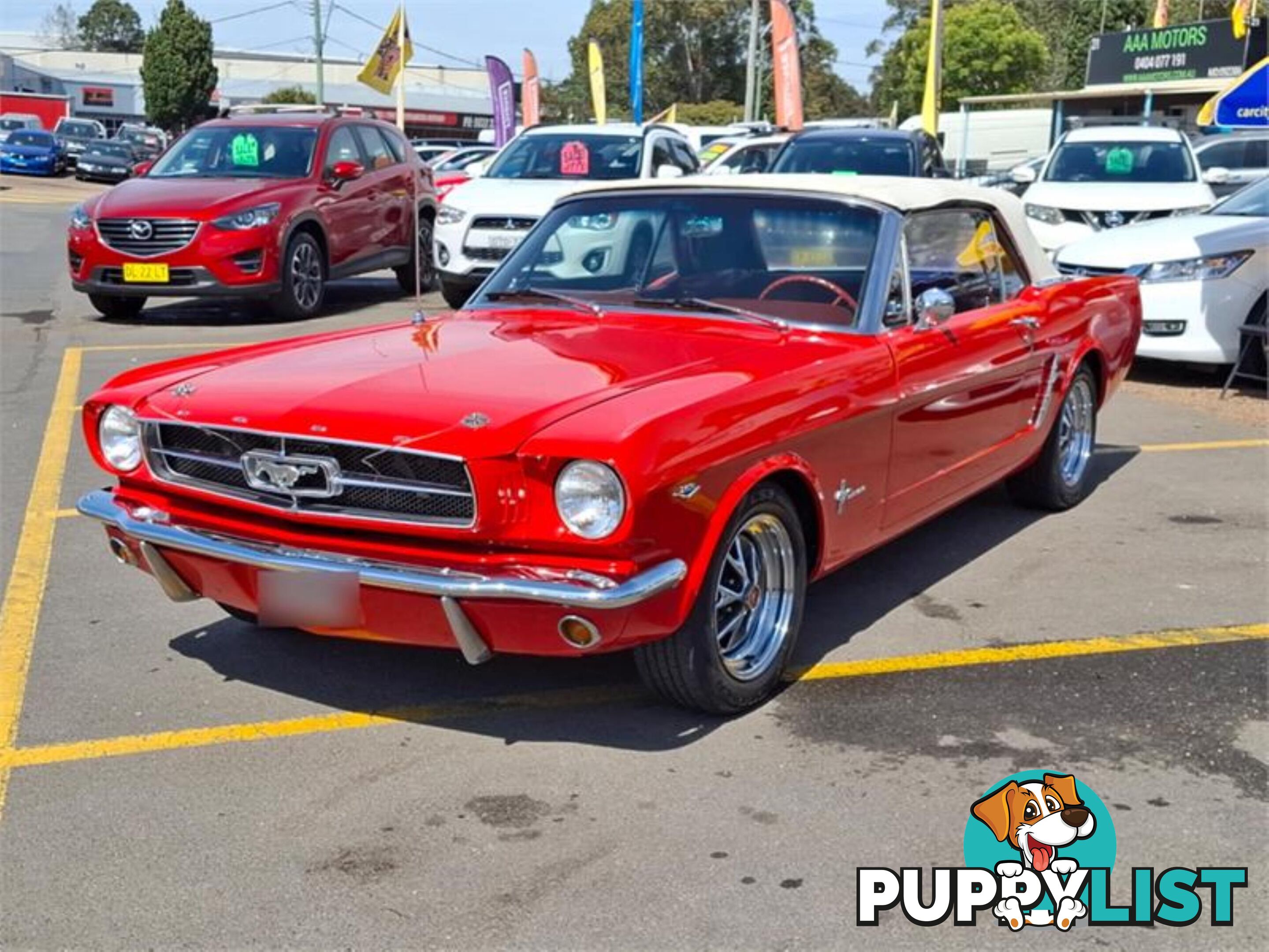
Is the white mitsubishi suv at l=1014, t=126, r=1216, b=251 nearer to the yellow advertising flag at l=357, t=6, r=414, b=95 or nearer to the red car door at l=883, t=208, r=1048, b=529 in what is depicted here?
the yellow advertising flag at l=357, t=6, r=414, b=95

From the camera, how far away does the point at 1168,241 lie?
34.1ft

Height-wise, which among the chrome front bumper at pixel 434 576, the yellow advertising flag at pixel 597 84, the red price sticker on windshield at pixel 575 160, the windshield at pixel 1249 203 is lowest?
the chrome front bumper at pixel 434 576

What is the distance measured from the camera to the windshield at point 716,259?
5062 millimetres

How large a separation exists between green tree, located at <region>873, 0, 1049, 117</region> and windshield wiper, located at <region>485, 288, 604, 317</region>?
59.9m

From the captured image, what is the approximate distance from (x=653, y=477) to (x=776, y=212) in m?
1.85

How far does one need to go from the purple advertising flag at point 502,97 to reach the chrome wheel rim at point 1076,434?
72.6ft

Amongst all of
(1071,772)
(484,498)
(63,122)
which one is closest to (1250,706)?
(1071,772)

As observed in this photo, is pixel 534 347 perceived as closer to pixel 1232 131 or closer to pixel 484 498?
pixel 484 498

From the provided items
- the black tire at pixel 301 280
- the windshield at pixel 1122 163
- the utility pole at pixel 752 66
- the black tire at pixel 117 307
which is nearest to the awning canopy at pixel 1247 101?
the windshield at pixel 1122 163

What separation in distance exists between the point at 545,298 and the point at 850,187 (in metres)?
1.17

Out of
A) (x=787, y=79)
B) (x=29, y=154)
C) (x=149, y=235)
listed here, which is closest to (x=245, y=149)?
(x=149, y=235)

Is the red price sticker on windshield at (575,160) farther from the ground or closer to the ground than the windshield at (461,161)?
closer to the ground

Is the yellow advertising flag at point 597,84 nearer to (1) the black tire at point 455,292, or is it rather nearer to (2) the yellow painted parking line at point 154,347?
(1) the black tire at point 455,292

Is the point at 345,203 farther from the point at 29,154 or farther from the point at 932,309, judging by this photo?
the point at 29,154
